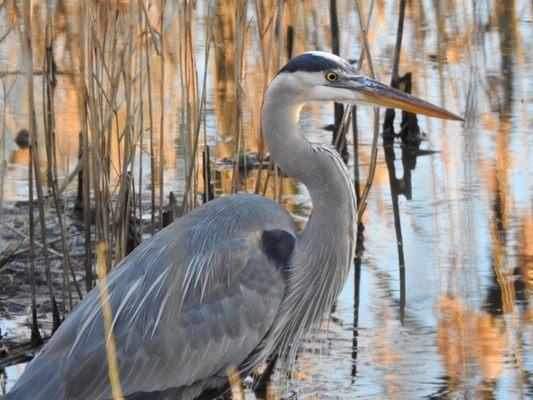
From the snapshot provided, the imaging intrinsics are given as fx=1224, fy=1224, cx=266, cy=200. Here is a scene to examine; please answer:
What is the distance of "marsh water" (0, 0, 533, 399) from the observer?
4.87m

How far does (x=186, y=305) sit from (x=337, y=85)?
0.93 metres

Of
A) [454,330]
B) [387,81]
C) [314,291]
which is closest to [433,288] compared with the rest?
[454,330]

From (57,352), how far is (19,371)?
0.83 m

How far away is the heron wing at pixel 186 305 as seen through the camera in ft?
13.1

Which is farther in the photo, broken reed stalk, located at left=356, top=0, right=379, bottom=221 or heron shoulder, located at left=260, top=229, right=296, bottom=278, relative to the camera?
broken reed stalk, located at left=356, top=0, right=379, bottom=221

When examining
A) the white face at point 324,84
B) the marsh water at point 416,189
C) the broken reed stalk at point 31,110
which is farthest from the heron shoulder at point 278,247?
the broken reed stalk at point 31,110

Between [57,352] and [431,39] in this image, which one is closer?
[57,352]

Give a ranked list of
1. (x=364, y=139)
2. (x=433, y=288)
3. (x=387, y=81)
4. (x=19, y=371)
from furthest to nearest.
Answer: (x=387, y=81) < (x=364, y=139) < (x=433, y=288) < (x=19, y=371)

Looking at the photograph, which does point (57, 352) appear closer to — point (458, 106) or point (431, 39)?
point (458, 106)

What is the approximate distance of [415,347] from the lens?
5.02m

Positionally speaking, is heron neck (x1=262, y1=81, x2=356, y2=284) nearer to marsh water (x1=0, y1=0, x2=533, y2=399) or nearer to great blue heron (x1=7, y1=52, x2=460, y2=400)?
great blue heron (x1=7, y1=52, x2=460, y2=400)

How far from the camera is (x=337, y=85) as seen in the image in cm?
427

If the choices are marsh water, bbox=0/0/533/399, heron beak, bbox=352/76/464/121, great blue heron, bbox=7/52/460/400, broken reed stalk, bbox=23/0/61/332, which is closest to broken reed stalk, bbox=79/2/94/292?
broken reed stalk, bbox=23/0/61/332


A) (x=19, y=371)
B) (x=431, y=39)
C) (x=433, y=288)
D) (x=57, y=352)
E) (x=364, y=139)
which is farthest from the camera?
(x=431, y=39)
